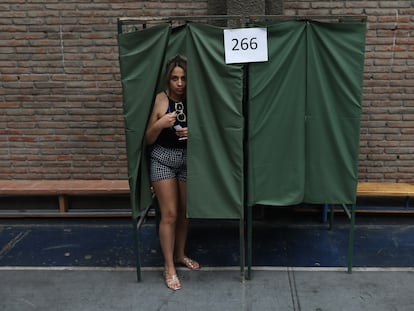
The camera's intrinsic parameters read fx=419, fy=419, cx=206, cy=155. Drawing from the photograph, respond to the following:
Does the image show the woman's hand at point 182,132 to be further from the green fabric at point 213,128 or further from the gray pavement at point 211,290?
the gray pavement at point 211,290

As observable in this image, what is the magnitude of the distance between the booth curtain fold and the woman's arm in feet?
2.28

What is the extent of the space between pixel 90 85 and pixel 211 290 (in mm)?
3141

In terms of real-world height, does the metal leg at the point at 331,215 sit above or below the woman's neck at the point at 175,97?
below

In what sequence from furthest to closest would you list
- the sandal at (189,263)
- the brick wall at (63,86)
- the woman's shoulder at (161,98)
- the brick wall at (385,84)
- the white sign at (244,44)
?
the brick wall at (63,86) → the brick wall at (385,84) → the sandal at (189,263) → the woman's shoulder at (161,98) → the white sign at (244,44)

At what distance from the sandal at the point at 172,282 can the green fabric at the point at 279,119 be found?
0.98m

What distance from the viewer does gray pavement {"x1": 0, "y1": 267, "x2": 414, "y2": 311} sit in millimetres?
3500

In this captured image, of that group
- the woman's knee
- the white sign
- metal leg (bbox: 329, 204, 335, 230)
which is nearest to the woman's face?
the white sign

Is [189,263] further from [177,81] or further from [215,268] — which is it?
[177,81]

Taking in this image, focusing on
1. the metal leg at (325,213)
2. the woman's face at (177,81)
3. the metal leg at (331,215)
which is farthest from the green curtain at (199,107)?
the metal leg at (325,213)

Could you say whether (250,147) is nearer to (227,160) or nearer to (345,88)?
(227,160)

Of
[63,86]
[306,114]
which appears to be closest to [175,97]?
[306,114]

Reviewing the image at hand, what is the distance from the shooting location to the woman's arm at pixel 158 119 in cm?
351

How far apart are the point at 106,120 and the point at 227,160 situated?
249 cm

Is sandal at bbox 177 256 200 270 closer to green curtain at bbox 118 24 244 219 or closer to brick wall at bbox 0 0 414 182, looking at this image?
green curtain at bbox 118 24 244 219
